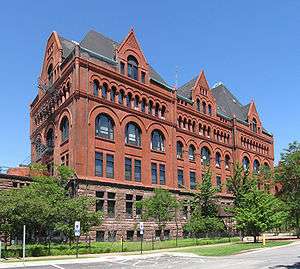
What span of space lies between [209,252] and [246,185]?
30094mm

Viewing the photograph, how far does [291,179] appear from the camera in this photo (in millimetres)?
59312

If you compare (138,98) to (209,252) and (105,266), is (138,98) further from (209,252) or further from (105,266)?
(105,266)

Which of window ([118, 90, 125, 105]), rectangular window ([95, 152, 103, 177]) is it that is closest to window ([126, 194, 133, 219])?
rectangular window ([95, 152, 103, 177])

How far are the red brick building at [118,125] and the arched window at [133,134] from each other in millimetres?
124

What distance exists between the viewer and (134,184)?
53.5 meters

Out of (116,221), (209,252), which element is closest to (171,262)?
(209,252)

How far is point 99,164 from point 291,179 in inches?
1019

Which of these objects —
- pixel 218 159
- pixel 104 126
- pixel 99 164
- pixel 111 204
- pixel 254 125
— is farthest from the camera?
pixel 254 125

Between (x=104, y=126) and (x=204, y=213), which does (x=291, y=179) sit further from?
(x=104, y=126)

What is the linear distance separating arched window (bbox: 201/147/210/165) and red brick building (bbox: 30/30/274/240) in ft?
0.52

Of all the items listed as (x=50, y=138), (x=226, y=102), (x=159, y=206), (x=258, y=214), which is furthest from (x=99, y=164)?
(x=226, y=102)

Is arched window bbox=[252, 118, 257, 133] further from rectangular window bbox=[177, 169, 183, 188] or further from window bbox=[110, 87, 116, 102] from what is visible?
window bbox=[110, 87, 116, 102]

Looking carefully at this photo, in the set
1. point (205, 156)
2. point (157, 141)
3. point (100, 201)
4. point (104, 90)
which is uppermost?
point (104, 90)

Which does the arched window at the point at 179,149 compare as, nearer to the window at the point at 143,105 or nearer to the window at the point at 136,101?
the window at the point at 143,105
